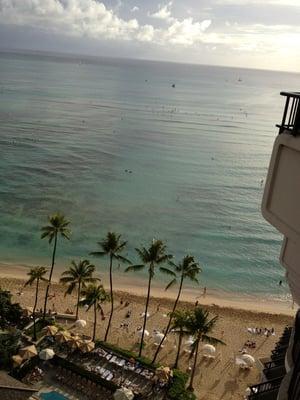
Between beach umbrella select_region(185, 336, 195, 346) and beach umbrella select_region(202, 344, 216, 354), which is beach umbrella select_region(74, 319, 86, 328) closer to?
beach umbrella select_region(185, 336, 195, 346)

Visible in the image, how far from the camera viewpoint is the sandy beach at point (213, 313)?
108ft

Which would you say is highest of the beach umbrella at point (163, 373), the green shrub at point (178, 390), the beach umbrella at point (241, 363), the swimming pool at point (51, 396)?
the beach umbrella at point (163, 373)

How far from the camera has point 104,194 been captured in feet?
230

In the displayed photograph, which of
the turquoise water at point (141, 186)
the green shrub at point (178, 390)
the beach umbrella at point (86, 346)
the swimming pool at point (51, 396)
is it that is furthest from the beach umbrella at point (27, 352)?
the turquoise water at point (141, 186)

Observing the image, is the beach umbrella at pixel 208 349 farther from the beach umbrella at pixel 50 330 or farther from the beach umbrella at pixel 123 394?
the beach umbrella at pixel 50 330

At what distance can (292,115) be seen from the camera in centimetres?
730

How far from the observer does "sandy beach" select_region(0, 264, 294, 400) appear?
3303 cm

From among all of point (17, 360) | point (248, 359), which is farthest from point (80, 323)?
point (248, 359)

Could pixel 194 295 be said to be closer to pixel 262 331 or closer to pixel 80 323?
pixel 262 331

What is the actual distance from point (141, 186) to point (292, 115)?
6781 centimetres

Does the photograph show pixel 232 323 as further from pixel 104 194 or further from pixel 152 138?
pixel 152 138

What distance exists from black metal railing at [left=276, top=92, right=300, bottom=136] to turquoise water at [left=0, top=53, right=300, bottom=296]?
44486mm

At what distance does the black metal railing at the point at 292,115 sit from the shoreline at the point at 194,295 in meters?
40.6

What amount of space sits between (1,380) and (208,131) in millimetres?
109410
